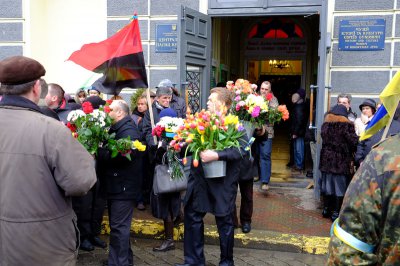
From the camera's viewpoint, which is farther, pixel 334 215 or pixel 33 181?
pixel 334 215

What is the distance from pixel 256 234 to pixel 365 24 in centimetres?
376

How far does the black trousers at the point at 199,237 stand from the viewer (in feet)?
14.9

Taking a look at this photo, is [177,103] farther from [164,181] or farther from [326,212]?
[326,212]

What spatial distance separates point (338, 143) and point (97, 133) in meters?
3.17

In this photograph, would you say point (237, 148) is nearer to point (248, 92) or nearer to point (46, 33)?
point (248, 92)

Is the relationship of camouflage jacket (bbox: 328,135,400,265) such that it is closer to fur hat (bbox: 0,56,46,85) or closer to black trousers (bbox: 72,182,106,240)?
fur hat (bbox: 0,56,46,85)

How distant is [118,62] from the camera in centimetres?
548

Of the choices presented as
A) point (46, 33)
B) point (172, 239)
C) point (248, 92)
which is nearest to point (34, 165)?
point (172, 239)

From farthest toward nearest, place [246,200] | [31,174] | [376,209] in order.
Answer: [246,200] → [31,174] → [376,209]

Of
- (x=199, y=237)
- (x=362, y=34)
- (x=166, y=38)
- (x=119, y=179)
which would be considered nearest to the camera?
(x=119, y=179)

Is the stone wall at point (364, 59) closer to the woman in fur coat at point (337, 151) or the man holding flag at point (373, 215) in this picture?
the woman in fur coat at point (337, 151)

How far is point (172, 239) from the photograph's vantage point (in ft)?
17.7

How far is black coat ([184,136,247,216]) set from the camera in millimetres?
4461

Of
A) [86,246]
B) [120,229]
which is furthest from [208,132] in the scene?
[86,246]
